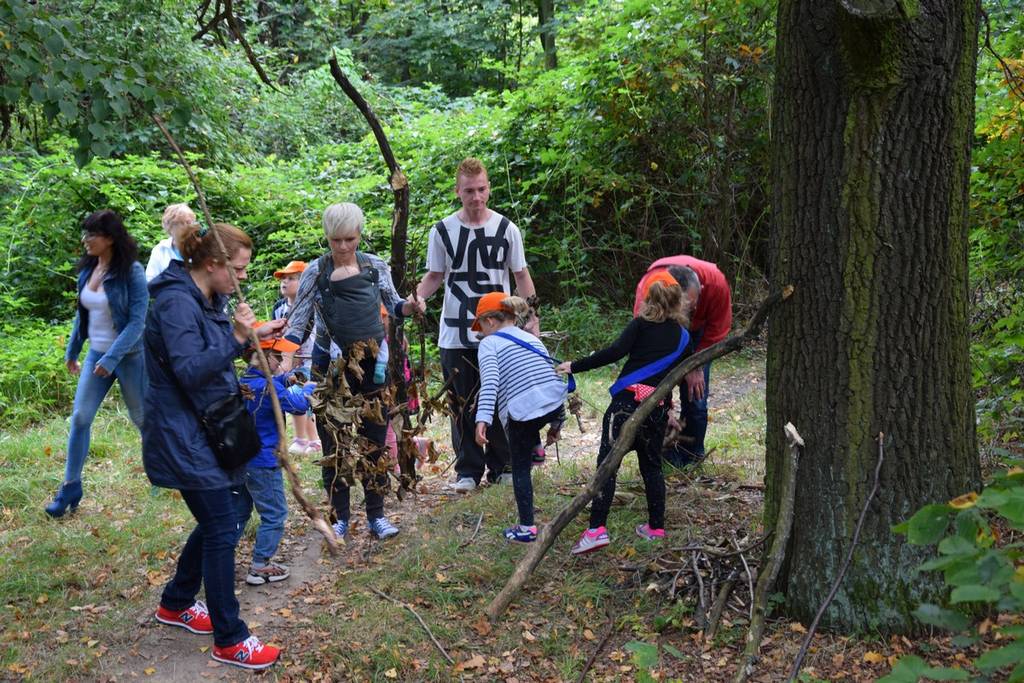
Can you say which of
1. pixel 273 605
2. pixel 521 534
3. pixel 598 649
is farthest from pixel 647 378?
pixel 273 605

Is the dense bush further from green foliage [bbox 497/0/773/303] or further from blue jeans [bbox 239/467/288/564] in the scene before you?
green foliage [bbox 497/0/773/303]

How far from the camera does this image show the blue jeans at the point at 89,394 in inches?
225

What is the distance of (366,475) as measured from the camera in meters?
4.95

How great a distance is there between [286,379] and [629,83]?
281 inches

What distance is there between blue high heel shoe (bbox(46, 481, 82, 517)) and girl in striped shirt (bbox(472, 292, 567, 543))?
297 centimetres

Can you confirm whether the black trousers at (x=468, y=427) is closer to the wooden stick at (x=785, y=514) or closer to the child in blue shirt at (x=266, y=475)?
the child in blue shirt at (x=266, y=475)

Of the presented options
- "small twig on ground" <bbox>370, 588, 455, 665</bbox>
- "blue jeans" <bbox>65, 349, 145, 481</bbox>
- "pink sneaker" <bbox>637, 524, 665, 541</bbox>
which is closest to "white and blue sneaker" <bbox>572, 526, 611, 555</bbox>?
"pink sneaker" <bbox>637, 524, 665, 541</bbox>

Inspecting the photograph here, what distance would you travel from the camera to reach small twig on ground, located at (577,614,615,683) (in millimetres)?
3659

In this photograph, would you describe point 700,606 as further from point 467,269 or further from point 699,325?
point 467,269

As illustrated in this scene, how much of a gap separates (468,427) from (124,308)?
2.42 m

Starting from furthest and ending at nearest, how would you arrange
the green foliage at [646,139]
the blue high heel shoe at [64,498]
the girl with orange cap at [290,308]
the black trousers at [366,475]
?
the green foliage at [646,139] < the girl with orange cap at [290,308] < the blue high heel shoe at [64,498] < the black trousers at [366,475]

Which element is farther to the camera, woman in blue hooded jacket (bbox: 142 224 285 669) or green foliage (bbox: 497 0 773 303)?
green foliage (bbox: 497 0 773 303)

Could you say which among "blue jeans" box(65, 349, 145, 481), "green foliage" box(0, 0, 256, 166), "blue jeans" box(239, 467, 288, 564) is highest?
"green foliage" box(0, 0, 256, 166)

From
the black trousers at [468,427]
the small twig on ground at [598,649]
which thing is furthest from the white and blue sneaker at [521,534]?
the black trousers at [468,427]
